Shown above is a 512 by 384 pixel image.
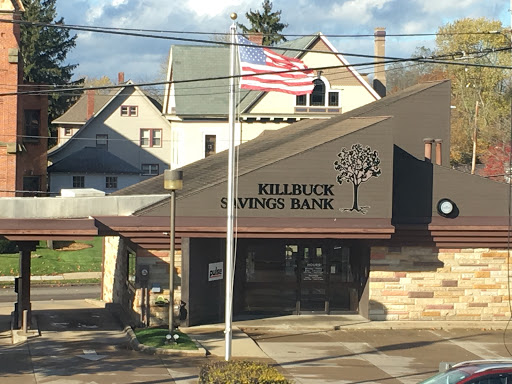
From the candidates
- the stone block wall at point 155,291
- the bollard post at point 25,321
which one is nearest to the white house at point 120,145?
the stone block wall at point 155,291

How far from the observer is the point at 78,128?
81.4 m

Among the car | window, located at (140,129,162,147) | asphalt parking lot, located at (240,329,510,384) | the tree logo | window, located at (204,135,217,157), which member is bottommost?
asphalt parking lot, located at (240,329,510,384)

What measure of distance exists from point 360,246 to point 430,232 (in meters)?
2.35

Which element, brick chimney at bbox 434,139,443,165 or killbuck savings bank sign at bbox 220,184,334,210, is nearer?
killbuck savings bank sign at bbox 220,184,334,210

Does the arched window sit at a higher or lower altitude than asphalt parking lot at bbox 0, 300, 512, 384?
higher

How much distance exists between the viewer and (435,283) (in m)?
26.8

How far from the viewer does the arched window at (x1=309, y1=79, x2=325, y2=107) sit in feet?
177

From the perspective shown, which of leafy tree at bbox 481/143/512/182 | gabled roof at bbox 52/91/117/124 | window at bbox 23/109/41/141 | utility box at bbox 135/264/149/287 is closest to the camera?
utility box at bbox 135/264/149/287

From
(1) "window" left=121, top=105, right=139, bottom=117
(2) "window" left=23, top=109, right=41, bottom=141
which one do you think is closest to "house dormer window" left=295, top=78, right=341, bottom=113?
(2) "window" left=23, top=109, right=41, bottom=141

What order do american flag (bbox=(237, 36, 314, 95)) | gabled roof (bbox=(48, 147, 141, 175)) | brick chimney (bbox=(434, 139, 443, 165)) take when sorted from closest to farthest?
american flag (bbox=(237, 36, 314, 95))
brick chimney (bbox=(434, 139, 443, 165))
gabled roof (bbox=(48, 147, 141, 175))

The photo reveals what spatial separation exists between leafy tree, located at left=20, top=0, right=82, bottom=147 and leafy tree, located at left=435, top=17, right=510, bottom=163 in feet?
121

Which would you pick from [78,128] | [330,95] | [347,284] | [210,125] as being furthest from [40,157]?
[347,284]

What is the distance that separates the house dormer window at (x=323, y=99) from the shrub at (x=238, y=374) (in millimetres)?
39713

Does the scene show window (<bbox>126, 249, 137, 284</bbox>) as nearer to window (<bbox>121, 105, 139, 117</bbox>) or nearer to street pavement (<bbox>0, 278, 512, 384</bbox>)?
street pavement (<bbox>0, 278, 512, 384</bbox>)
